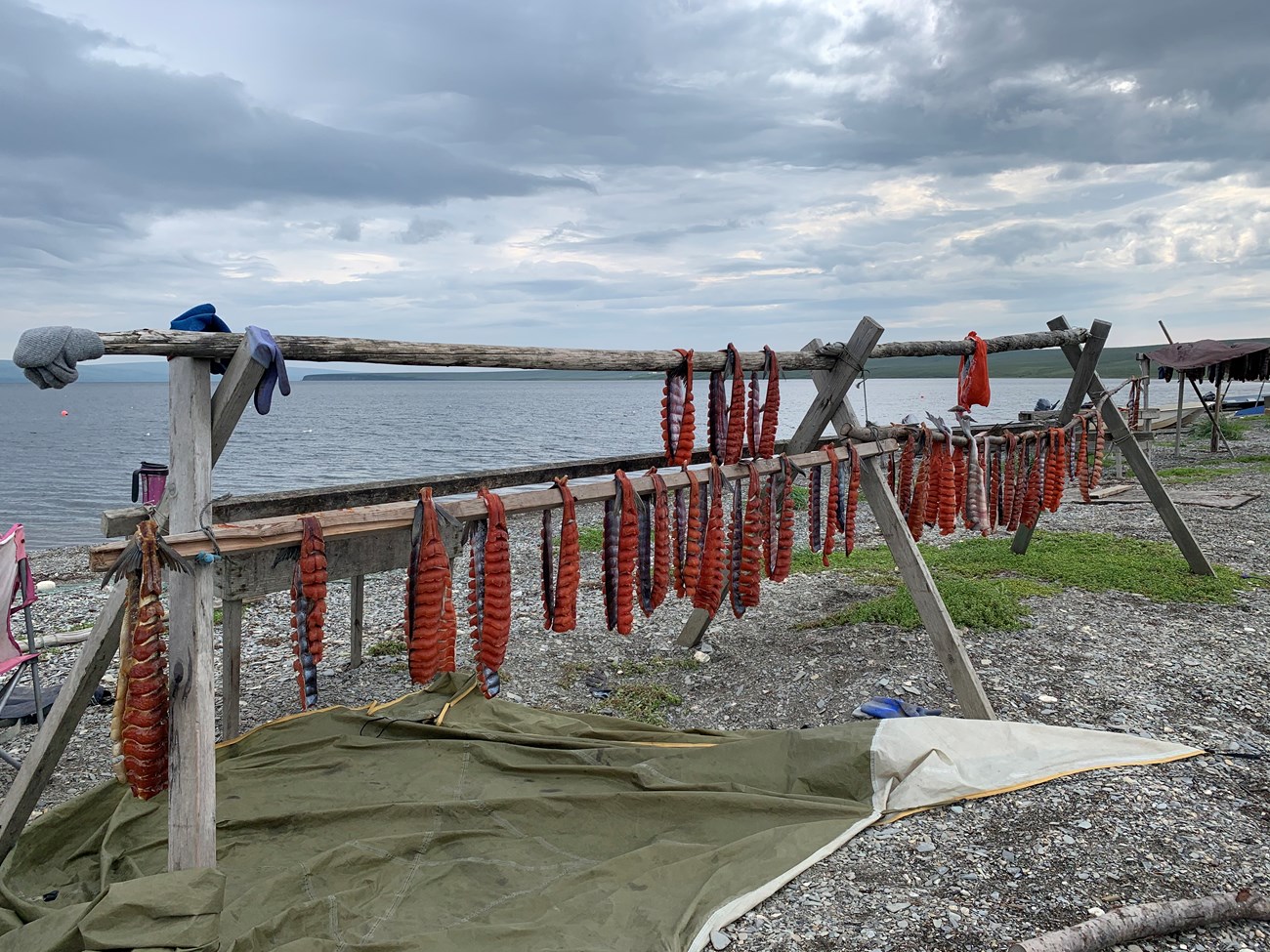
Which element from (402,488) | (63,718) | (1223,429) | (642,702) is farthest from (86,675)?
(1223,429)

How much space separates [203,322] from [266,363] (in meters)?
0.50

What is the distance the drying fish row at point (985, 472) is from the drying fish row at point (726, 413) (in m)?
1.82

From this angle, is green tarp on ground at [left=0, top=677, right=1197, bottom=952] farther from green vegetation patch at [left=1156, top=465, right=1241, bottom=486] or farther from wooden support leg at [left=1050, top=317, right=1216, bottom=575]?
green vegetation patch at [left=1156, top=465, right=1241, bottom=486]

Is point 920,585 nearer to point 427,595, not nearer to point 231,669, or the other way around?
point 427,595

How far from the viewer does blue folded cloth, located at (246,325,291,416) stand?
397 cm

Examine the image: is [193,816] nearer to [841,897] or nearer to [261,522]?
[261,522]

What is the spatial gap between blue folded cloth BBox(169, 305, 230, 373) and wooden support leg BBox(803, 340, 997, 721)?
428 centimetres

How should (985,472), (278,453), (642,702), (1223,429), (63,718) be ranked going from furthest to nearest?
1. (278,453)
2. (1223,429)
3. (985,472)
4. (642,702)
5. (63,718)

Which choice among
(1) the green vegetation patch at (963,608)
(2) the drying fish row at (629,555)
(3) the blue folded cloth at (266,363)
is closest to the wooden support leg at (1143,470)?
(1) the green vegetation patch at (963,608)

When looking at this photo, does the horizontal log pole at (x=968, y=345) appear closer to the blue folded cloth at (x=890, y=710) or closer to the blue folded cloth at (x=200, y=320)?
the blue folded cloth at (x=890, y=710)

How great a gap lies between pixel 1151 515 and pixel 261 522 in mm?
15696

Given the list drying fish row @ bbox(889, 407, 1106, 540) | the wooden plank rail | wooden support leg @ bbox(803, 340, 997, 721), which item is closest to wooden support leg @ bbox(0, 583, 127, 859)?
the wooden plank rail

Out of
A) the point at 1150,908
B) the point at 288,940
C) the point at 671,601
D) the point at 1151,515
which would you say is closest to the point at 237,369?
the point at 288,940

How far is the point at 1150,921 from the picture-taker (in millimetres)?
3764
